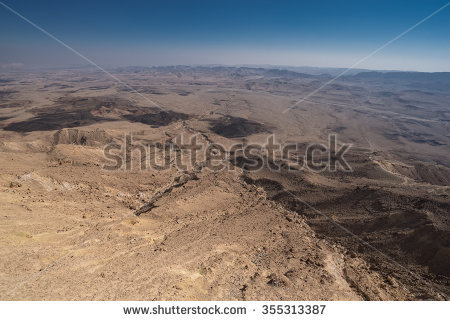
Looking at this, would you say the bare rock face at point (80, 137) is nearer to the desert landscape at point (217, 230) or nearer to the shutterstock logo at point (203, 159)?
the desert landscape at point (217, 230)

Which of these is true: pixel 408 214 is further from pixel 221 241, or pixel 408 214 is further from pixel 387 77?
pixel 387 77

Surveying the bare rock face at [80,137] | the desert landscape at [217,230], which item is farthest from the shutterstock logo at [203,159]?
the bare rock face at [80,137]

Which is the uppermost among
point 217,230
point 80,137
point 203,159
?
point 80,137

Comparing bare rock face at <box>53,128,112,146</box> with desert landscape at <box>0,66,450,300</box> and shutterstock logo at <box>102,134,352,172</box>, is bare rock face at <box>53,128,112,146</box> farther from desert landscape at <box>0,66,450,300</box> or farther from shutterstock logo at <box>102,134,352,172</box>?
shutterstock logo at <box>102,134,352,172</box>

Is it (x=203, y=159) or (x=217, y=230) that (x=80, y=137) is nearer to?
(x=203, y=159)

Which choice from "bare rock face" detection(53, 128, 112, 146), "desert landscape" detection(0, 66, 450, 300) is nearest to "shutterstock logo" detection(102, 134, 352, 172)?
"desert landscape" detection(0, 66, 450, 300)

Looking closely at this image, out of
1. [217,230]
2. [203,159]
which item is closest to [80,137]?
[203,159]

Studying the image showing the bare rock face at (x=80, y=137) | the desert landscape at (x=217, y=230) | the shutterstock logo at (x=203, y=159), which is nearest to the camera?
the desert landscape at (x=217, y=230)

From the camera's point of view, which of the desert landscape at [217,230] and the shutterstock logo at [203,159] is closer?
the desert landscape at [217,230]
